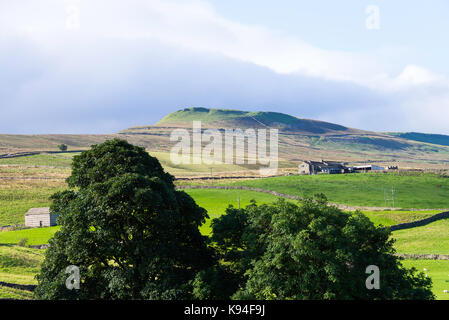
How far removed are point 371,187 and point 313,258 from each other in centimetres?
9755

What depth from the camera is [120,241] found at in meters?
33.9

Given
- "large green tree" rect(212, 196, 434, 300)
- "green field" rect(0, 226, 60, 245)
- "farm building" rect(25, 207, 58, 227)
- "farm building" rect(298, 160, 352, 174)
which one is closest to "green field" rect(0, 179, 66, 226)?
"farm building" rect(25, 207, 58, 227)

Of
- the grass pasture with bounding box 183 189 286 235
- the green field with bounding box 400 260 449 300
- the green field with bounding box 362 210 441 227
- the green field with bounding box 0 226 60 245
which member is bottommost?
the green field with bounding box 0 226 60 245

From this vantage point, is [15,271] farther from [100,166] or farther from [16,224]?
[16,224]

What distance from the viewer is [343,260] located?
29688 mm

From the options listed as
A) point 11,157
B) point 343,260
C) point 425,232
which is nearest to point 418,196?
point 425,232

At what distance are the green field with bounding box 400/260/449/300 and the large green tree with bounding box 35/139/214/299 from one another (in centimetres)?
2530

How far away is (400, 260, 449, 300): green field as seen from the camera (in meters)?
43.1

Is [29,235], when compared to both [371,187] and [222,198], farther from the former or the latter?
[371,187]

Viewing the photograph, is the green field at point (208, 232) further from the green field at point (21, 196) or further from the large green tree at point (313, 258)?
the green field at point (21, 196)

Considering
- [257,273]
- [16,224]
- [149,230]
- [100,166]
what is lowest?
[16,224]

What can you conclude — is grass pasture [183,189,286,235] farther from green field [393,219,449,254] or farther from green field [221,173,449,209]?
green field [393,219,449,254]

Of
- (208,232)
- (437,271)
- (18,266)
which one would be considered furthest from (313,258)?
(18,266)
